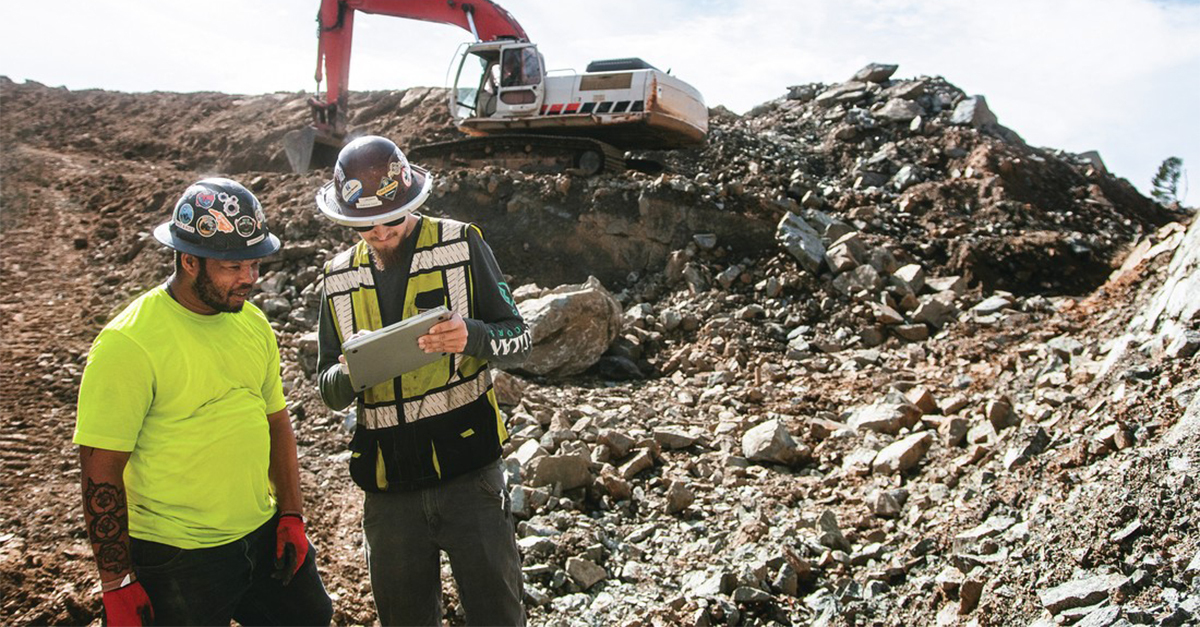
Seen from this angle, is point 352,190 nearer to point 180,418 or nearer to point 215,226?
point 215,226

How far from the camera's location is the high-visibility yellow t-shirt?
2.18m

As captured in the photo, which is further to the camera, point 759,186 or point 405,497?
point 759,186

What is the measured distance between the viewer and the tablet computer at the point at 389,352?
2.38 m

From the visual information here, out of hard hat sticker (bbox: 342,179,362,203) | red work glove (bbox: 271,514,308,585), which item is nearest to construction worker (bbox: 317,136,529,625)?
hard hat sticker (bbox: 342,179,362,203)

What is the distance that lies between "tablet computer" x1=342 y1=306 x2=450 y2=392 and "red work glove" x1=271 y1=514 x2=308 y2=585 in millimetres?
492

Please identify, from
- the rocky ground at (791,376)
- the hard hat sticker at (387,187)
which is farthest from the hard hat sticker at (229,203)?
the rocky ground at (791,376)

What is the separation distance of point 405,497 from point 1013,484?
3417mm

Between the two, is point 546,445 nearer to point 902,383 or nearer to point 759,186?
point 902,383

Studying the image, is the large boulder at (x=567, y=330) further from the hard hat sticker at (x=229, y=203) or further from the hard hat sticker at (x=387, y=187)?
the hard hat sticker at (x=229, y=203)

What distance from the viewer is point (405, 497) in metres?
2.54

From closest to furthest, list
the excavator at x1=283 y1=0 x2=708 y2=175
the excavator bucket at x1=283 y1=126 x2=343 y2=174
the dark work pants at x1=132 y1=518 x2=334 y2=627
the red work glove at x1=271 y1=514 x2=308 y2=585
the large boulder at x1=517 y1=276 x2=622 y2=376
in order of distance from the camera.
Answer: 1. the dark work pants at x1=132 y1=518 x2=334 y2=627
2. the red work glove at x1=271 y1=514 x2=308 y2=585
3. the large boulder at x1=517 y1=276 x2=622 y2=376
4. the excavator at x1=283 y1=0 x2=708 y2=175
5. the excavator bucket at x1=283 y1=126 x2=343 y2=174

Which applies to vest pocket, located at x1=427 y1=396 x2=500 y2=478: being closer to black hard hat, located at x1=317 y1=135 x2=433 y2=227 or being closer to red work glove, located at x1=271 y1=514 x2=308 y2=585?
red work glove, located at x1=271 y1=514 x2=308 y2=585

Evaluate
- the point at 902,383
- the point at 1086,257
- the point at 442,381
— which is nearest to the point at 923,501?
the point at 902,383

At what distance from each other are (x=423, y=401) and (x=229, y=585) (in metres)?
0.73
